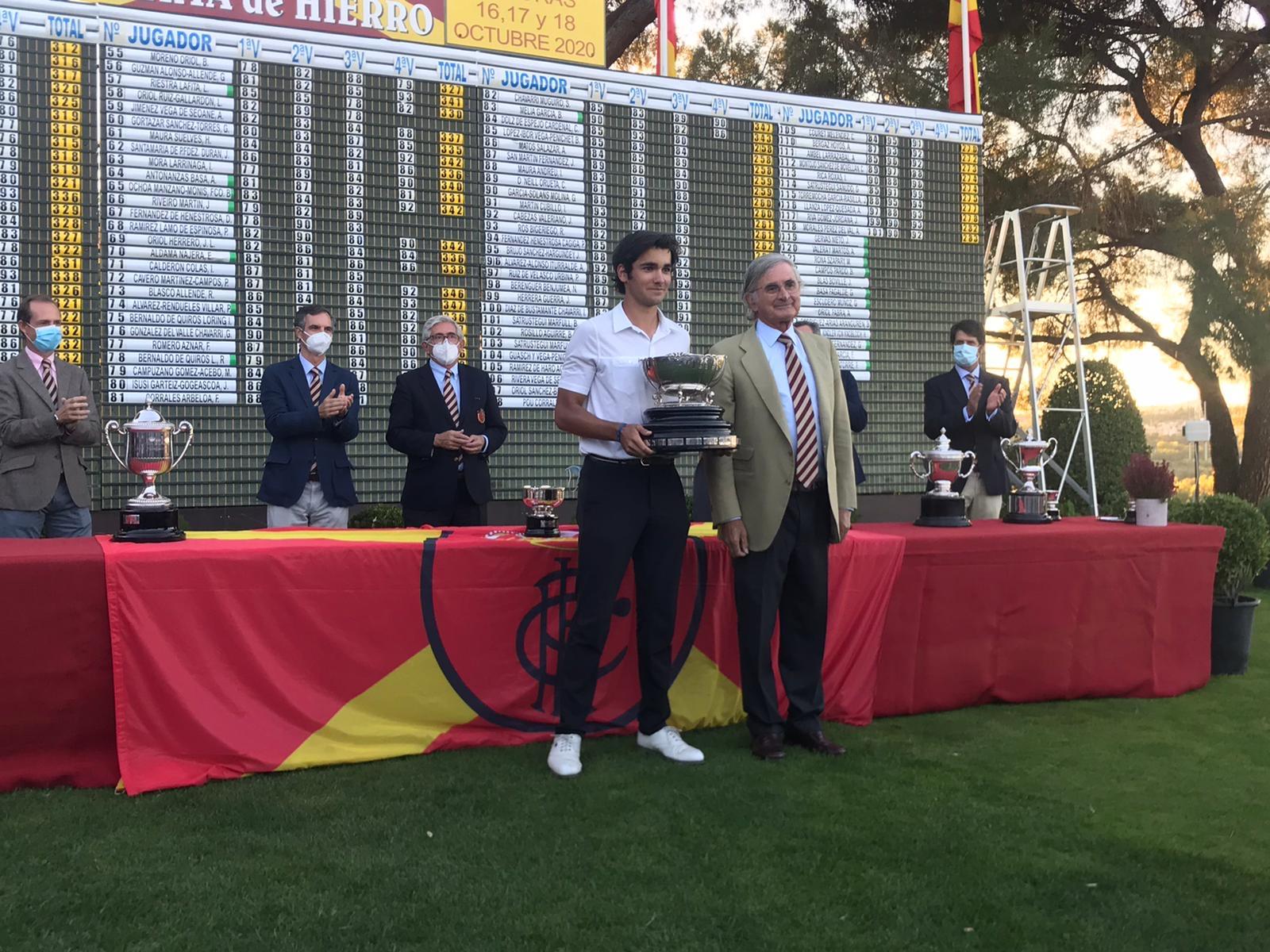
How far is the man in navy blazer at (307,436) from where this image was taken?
179 inches

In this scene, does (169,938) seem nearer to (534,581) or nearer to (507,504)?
(534,581)

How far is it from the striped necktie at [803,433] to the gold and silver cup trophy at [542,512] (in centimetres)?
90

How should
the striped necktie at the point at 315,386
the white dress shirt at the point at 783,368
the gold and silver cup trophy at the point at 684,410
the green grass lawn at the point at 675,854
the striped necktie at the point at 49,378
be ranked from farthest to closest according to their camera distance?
the striped necktie at the point at 315,386
the striped necktie at the point at 49,378
the white dress shirt at the point at 783,368
the gold and silver cup trophy at the point at 684,410
the green grass lawn at the point at 675,854

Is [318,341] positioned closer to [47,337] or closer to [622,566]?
[47,337]

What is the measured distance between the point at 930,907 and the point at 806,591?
138cm

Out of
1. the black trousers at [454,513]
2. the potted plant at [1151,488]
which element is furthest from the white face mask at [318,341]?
the potted plant at [1151,488]

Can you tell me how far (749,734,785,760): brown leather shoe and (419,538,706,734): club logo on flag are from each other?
451mm

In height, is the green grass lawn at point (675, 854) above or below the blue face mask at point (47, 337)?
below

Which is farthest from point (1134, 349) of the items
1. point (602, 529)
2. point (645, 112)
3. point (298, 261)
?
point (602, 529)

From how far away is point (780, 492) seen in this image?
11.8 feet

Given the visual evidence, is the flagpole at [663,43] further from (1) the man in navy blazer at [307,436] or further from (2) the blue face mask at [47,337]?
(2) the blue face mask at [47,337]

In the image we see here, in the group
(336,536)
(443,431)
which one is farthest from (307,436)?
(336,536)

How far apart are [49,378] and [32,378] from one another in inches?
3.3

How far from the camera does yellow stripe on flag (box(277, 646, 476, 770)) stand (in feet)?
11.7
